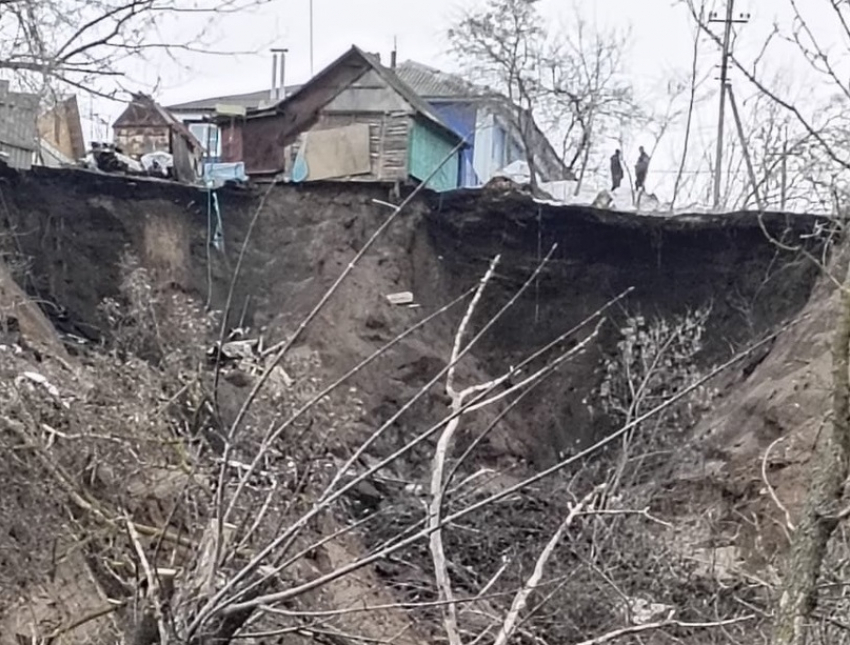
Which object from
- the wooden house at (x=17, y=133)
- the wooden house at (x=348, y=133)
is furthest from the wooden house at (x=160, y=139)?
the wooden house at (x=17, y=133)

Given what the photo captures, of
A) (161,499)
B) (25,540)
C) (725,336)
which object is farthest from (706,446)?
(25,540)

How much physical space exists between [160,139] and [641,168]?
8.98m

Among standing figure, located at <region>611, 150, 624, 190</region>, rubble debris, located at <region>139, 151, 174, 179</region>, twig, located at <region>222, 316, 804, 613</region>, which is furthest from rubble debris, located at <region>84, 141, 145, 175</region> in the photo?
twig, located at <region>222, 316, 804, 613</region>

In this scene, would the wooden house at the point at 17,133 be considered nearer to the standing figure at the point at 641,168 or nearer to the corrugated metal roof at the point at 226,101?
the standing figure at the point at 641,168

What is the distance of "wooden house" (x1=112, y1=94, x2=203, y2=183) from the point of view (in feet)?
53.4

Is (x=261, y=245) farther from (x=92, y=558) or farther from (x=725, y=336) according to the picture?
(x=92, y=558)

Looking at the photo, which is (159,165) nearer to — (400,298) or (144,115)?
(144,115)

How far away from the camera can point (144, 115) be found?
1467 centimetres

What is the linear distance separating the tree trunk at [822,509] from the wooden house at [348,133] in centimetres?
1310

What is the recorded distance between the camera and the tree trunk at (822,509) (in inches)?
138

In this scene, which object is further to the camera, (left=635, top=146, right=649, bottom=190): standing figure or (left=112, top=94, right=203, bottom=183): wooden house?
(left=635, top=146, right=649, bottom=190): standing figure

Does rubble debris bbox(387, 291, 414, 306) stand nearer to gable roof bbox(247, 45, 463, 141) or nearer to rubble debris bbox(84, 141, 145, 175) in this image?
gable roof bbox(247, 45, 463, 141)

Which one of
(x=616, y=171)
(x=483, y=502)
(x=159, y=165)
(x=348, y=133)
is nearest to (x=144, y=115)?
(x=159, y=165)

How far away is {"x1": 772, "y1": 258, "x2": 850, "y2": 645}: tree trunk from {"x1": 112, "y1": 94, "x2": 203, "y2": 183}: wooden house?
11831mm
